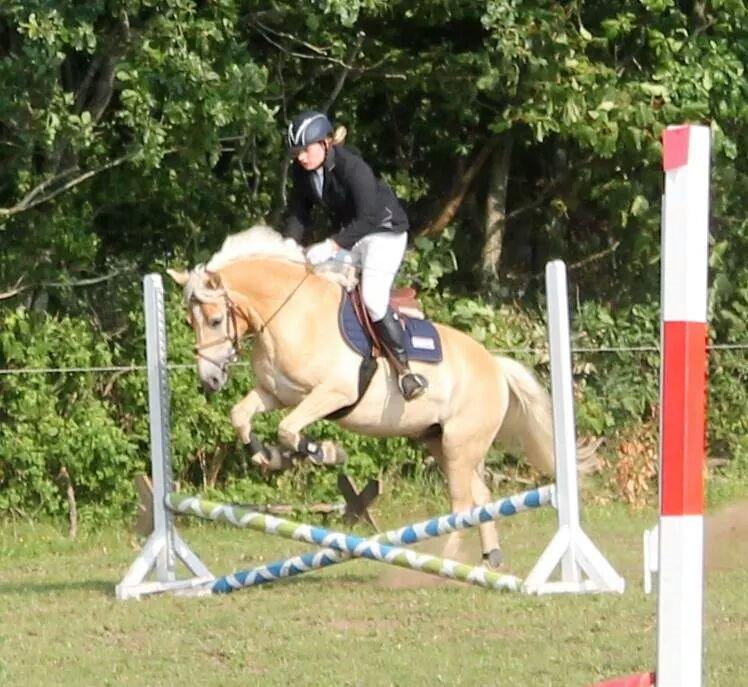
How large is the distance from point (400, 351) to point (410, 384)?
20 cm

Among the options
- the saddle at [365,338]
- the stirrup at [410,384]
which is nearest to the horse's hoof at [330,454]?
the saddle at [365,338]

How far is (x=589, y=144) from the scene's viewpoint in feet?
45.4

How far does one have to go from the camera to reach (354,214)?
9312 mm

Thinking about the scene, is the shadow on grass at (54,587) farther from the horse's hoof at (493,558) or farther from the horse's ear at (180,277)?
the horse's hoof at (493,558)

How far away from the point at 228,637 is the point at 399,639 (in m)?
0.75

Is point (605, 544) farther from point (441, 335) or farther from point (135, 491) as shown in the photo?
point (135, 491)

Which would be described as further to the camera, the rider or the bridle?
the rider

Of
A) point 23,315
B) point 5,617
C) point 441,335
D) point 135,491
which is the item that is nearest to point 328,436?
point 135,491

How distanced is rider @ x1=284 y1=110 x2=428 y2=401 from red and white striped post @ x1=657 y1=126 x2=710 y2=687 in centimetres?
558

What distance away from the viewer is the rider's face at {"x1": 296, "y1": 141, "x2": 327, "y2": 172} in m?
9.05

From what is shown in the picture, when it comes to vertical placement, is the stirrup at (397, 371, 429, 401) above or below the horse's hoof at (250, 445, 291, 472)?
above

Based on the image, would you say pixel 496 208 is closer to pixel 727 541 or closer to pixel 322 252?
pixel 727 541

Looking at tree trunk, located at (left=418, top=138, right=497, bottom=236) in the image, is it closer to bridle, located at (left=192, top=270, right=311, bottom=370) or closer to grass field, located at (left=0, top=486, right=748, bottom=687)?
grass field, located at (left=0, top=486, right=748, bottom=687)

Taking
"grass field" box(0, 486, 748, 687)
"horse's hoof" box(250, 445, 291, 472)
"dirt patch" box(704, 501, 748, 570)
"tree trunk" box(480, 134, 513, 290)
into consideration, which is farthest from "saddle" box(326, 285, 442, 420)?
"tree trunk" box(480, 134, 513, 290)
